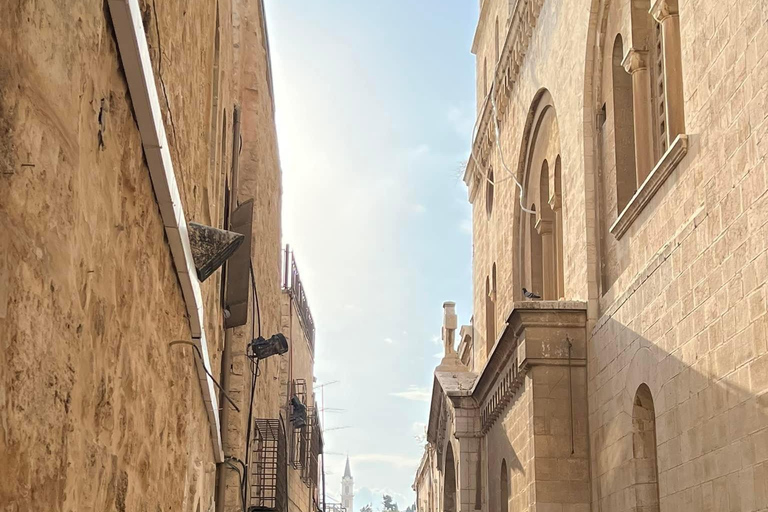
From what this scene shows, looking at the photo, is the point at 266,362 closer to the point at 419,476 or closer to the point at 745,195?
the point at 745,195

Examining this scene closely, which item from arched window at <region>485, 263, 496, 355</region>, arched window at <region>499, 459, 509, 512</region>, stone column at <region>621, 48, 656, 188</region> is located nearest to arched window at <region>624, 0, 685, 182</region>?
stone column at <region>621, 48, 656, 188</region>

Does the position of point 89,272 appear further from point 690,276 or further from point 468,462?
point 468,462

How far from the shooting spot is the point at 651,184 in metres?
10.3

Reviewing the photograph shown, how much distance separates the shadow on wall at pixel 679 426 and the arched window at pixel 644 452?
0.01 metres

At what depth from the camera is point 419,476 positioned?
143ft

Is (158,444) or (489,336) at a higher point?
(489,336)

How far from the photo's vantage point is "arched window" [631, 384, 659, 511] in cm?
1061

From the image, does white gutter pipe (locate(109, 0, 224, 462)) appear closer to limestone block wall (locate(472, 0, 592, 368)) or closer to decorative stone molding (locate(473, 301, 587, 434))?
decorative stone molding (locate(473, 301, 587, 434))

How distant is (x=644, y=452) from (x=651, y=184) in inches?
110

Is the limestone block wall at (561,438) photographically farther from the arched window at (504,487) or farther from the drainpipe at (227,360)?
the drainpipe at (227,360)

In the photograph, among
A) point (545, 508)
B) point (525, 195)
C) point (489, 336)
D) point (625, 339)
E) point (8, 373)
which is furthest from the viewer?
point (489, 336)

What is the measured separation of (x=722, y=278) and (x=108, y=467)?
5541 mm

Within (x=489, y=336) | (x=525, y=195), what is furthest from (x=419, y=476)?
(x=525, y=195)

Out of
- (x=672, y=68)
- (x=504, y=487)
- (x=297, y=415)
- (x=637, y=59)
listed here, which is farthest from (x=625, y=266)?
(x=297, y=415)
